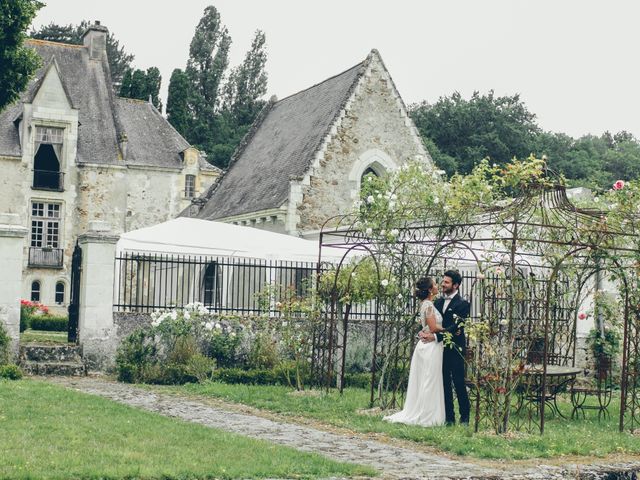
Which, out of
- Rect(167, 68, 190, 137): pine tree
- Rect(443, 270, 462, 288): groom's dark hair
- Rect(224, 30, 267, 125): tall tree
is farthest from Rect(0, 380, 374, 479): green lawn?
Rect(224, 30, 267, 125): tall tree

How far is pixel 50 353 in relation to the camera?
55.7 feet

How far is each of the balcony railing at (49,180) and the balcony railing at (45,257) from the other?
2.50m

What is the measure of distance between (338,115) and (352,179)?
203cm

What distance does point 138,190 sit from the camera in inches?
1556

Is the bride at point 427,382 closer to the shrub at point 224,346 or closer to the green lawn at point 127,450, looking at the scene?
the green lawn at point 127,450

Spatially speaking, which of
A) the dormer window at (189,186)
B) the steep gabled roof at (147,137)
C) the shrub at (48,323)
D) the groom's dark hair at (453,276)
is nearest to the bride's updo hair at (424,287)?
the groom's dark hair at (453,276)

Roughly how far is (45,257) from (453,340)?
28.8 meters

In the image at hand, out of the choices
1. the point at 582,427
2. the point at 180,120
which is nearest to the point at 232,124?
the point at 180,120

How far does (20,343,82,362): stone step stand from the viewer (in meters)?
16.8

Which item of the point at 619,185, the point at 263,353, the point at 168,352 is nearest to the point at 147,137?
the point at 263,353

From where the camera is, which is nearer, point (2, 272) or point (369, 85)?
point (2, 272)

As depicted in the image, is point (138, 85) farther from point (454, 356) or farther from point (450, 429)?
point (450, 429)

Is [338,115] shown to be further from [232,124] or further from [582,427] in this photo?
[232,124]

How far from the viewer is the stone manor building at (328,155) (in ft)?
90.3
